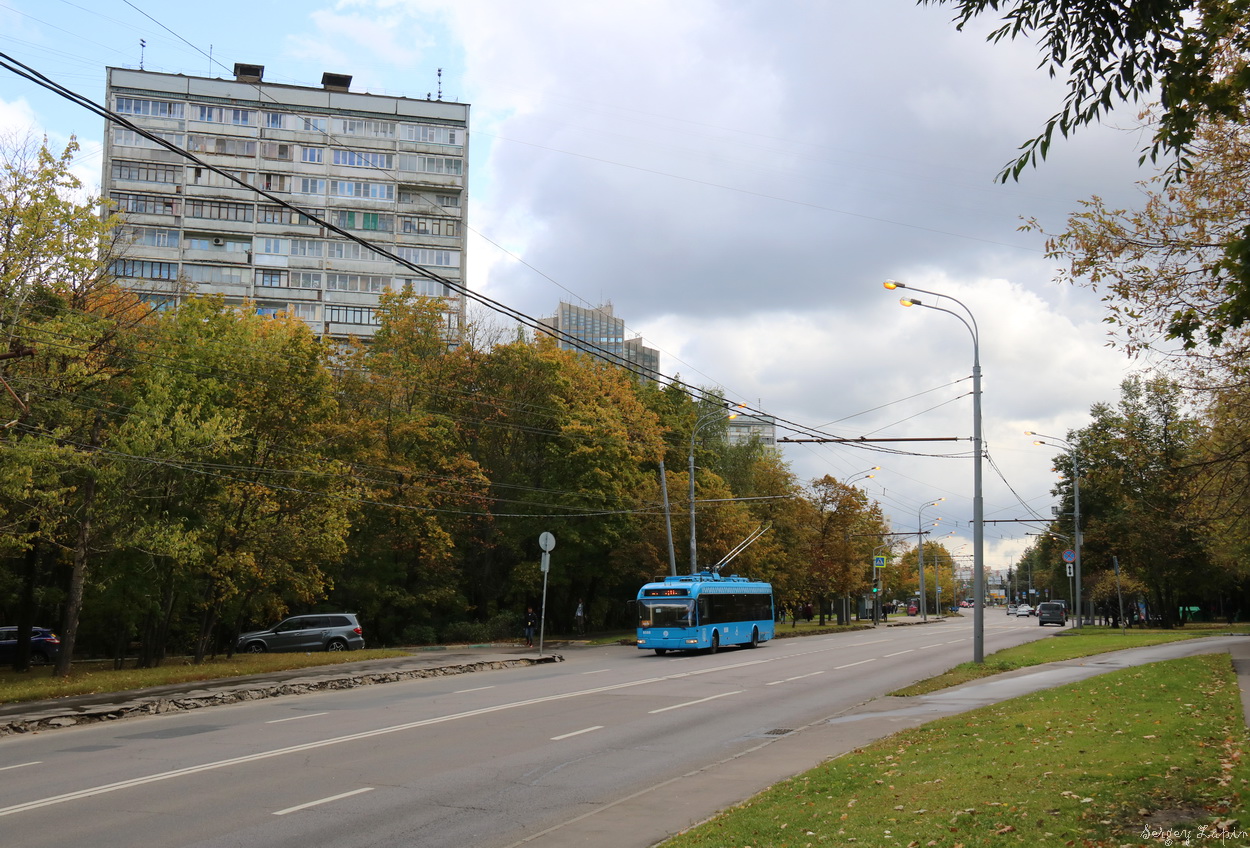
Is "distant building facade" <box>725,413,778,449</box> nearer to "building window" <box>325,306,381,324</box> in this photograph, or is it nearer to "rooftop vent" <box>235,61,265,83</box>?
"building window" <box>325,306,381,324</box>

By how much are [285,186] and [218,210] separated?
5101mm

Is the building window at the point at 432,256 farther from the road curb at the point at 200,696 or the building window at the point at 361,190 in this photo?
the road curb at the point at 200,696

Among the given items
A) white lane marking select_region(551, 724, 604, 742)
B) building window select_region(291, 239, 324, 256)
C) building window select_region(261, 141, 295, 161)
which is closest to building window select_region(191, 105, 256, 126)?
building window select_region(261, 141, 295, 161)

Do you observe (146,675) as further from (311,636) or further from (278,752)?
(278,752)

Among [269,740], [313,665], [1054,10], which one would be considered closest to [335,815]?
[269,740]

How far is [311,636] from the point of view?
1499 inches

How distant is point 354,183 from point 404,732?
64.4 m

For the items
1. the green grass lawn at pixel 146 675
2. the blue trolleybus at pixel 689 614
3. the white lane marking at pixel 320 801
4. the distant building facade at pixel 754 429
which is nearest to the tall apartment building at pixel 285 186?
the distant building facade at pixel 754 429

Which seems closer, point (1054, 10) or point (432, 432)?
point (1054, 10)

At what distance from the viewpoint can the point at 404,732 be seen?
15641 millimetres

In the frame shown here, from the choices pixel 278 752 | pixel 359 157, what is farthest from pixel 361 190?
pixel 278 752

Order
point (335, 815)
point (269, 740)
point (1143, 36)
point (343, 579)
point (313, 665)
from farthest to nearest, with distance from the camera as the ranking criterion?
1. point (343, 579)
2. point (313, 665)
3. point (269, 740)
4. point (335, 815)
5. point (1143, 36)

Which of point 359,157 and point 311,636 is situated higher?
point 359,157

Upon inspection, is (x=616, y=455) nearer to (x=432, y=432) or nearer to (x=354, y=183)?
(x=432, y=432)
